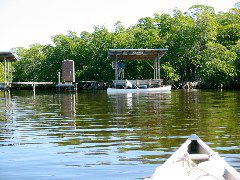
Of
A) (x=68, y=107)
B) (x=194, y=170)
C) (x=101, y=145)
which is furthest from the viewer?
(x=68, y=107)

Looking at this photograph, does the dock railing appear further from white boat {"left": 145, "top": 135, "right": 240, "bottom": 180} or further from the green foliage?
white boat {"left": 145, "top": 135, "right": 240, "bottom": 180}

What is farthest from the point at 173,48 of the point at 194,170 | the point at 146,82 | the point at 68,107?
the point at 194,170

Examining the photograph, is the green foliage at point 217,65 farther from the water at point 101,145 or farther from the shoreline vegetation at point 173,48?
the water at point 101,145

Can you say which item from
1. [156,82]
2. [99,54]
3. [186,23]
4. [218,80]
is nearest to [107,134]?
[156,82]

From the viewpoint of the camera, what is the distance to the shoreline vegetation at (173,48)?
5341 cm

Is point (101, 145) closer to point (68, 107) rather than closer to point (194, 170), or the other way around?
point (194, 170)

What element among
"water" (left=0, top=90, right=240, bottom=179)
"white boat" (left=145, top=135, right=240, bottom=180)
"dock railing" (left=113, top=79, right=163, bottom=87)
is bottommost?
"water" (left=0, top=90, right=240, bottom=179)

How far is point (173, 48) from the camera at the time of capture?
5738 centimetres

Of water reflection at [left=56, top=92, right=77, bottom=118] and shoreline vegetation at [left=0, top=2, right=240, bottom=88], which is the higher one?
shoreline vegetation at [left=0, top=2, right=240, bottom=88]

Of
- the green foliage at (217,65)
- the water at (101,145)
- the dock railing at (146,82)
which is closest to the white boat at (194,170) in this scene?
the water at (101,145)

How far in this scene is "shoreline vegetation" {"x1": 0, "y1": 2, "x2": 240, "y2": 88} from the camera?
175 ft

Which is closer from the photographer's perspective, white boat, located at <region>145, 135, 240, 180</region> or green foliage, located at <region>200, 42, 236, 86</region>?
white boat, located at <region>145, 135, 240, 180</region>

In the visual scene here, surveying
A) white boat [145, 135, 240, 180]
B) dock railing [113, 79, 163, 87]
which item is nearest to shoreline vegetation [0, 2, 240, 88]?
dock railing [113, 79, 163, 87]

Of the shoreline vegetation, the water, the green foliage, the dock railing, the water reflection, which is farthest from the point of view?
the shoreline vegetation
